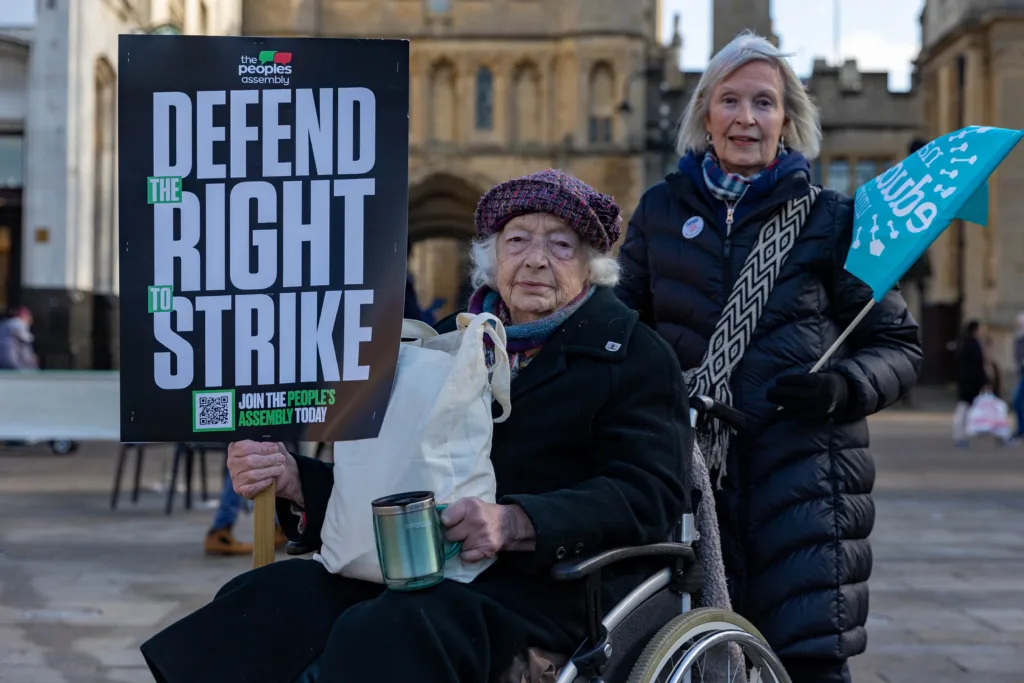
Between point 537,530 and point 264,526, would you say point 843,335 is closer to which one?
point 537,530

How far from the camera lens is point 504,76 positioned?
123 feet

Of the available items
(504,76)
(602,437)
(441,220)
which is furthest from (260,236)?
(441,220)

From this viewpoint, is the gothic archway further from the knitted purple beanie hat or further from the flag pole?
the knitted purple beanie hat

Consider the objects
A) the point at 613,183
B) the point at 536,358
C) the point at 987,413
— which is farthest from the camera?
the point at 613,183

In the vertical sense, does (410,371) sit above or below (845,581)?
above

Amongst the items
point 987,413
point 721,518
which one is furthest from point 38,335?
point 721,518

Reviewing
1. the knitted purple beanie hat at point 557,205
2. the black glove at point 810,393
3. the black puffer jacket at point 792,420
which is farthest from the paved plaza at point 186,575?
the knitted purple beanie hat at point 557,205

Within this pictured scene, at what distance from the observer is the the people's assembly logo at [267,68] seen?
8.68ft

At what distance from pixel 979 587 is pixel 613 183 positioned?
29065mm

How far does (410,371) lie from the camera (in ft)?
8.93

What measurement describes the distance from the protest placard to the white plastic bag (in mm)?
16466

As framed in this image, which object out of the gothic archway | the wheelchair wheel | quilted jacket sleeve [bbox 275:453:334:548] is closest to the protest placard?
quilted jacket sleeve [bbox 275:453:334:548]

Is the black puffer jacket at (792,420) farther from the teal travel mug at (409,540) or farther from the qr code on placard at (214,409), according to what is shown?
the qr code on placard at (214,409)

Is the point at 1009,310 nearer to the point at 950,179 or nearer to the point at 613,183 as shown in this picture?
the point at 613,183
